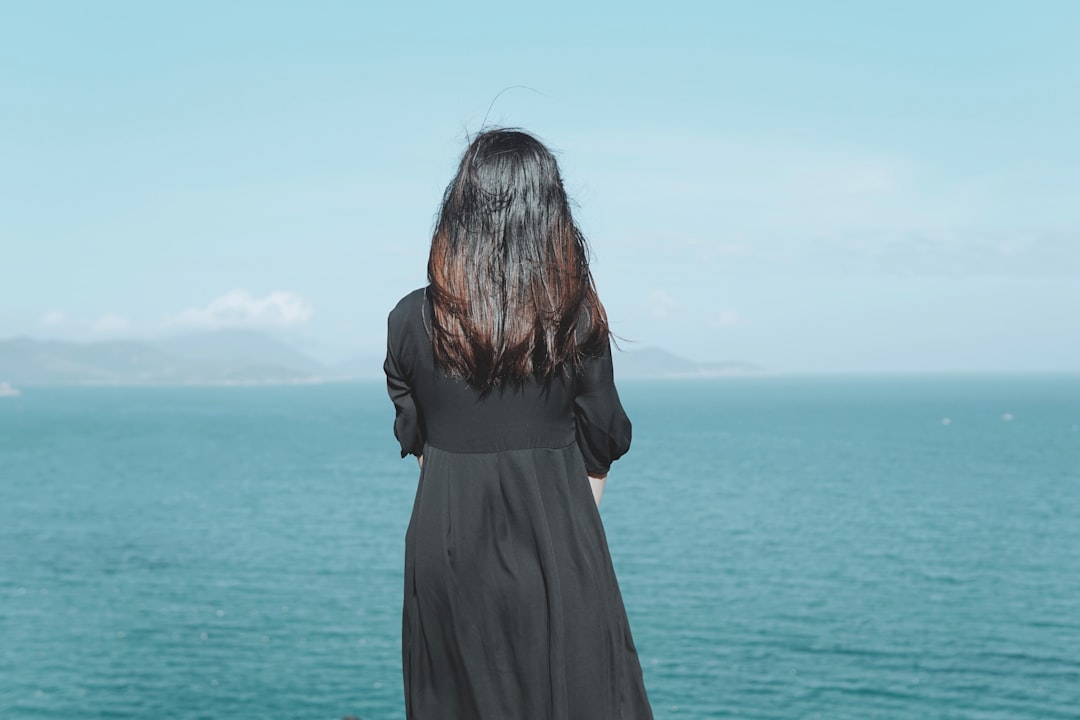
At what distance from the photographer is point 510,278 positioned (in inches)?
113

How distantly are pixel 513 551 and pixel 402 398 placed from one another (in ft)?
2.03

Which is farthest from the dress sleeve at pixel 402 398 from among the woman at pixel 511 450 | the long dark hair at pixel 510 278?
the long dark hair at pixel 510 278

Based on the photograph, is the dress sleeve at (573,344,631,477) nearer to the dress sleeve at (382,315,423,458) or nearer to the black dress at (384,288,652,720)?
the black dress at (384,288,652,720)

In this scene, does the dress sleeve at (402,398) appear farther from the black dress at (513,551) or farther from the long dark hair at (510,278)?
the long dark hair at (510,278)

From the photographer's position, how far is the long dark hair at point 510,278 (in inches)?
113

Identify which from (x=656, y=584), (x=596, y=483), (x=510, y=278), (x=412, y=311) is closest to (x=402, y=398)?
(x=412, y=311)

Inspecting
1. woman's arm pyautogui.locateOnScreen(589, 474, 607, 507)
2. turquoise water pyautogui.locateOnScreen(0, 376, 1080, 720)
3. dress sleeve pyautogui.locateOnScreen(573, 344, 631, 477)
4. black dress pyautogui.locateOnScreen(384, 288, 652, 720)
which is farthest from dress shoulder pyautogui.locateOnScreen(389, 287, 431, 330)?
turquoise water pyautogui.locateOnScreen(0, 376, 1080, 720)

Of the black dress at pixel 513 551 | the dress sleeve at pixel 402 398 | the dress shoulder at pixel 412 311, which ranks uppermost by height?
the dress shoulder at pixel 412 311

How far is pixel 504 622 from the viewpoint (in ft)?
9.71

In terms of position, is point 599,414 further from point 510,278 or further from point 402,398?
point 402,398

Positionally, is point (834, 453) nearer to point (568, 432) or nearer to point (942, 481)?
point (942, 481)

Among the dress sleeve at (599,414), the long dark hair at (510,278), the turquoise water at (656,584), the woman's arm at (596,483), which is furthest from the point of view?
the turquoise water at (656,584)

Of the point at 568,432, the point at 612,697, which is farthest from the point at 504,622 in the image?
the point at 568,432

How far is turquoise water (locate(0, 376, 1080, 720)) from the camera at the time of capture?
3584 centimetres
